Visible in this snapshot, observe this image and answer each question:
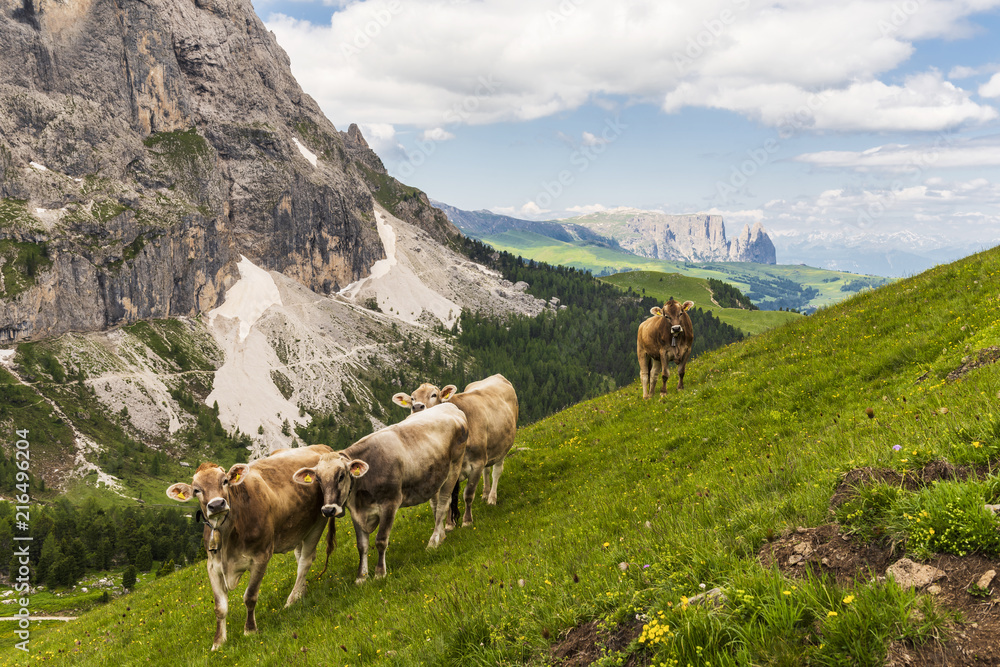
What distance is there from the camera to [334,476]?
38.6ft

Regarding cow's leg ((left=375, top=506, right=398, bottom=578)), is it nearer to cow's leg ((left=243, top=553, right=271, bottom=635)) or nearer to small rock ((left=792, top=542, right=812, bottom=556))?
cow's leg ((left=243, top=553, right=271, bottom=635))

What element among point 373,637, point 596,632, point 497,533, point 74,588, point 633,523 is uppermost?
point 596,632

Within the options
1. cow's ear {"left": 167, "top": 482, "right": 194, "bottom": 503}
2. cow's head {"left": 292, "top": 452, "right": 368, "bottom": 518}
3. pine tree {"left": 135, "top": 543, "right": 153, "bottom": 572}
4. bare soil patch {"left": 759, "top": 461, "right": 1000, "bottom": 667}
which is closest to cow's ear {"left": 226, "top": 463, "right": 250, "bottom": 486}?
cow's ear {"left": 167, "top": 482, "right": 194, "bottom": 503}

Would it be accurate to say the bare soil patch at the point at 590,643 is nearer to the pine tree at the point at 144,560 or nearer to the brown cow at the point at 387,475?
the brown cow at the point at 387,475

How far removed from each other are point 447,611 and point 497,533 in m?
6.13

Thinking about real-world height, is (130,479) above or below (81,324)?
below

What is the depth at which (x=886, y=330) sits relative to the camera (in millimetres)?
17375

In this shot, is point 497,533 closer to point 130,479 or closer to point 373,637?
point 373,637

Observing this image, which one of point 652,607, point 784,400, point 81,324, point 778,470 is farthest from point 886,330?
point 81,324

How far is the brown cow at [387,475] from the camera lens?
11.9m

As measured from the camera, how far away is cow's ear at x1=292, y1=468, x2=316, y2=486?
38.8ft

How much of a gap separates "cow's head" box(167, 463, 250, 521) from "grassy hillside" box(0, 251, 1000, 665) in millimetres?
2805

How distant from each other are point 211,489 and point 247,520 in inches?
48.6

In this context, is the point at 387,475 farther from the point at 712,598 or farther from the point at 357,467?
the point at 712,598
